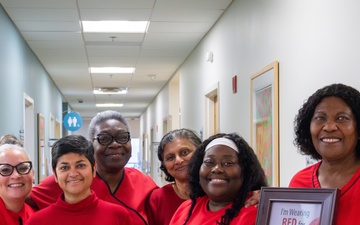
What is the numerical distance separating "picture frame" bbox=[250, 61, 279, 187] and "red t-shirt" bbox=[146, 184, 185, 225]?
50.9 inches

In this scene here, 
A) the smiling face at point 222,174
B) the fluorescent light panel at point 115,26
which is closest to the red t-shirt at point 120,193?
the smiling face at point 222,174

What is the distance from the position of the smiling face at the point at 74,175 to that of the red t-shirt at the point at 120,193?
0.32m

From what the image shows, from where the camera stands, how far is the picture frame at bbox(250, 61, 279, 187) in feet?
12.1

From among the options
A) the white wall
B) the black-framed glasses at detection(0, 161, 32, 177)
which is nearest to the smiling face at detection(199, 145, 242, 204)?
the black-framed glasses at detection(0, 161, 32, 177)

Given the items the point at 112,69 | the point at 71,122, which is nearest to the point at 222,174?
the point at 112,69

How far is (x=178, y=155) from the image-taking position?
103 inches

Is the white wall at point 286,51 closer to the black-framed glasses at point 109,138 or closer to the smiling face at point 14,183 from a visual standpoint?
the black-framed glasses at point 109,138

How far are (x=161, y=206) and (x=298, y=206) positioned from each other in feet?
3.31

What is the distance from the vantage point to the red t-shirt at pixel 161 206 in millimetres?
2562

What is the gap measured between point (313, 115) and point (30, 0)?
368 centimetres


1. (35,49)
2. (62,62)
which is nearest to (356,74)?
(35,49)

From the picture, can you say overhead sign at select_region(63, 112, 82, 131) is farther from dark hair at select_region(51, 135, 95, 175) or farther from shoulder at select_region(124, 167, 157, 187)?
A: dark hair at select_region(51, 135, 95, 175)

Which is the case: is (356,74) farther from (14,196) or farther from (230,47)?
(230,47)

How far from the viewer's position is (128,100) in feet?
48.0
